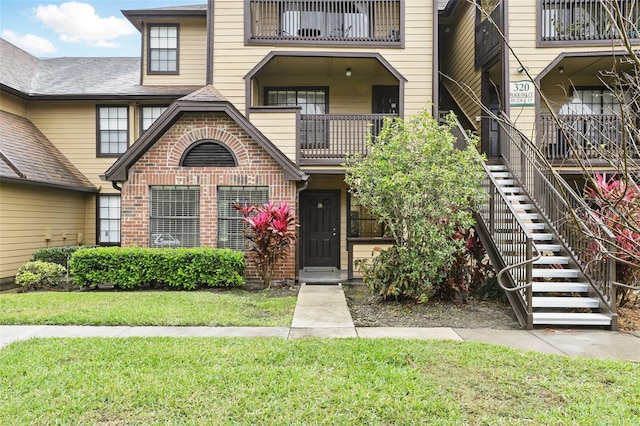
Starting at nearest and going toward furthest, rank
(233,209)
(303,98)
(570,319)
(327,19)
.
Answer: (570,319)
(233,209)
(327,19)
(303,98)

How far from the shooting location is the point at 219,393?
3.77m

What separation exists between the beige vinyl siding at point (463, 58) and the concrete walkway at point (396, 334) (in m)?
8.07

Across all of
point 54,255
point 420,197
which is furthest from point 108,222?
point 420,197

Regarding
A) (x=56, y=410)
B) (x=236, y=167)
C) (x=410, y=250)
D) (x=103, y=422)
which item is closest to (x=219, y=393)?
(x=103, y=422)

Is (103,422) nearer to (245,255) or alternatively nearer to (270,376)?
(270,376)

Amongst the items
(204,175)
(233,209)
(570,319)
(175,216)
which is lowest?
(570,319)

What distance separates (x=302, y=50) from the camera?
11.3 m

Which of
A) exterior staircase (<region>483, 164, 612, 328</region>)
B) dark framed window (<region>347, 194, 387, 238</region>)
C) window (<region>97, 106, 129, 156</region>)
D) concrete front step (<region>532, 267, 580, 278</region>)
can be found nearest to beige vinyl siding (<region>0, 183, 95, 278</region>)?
window (<region>97, 106, 129, 156</region>)

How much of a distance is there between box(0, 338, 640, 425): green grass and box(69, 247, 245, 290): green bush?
12.5ft

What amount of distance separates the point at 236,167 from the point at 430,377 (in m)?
7.32

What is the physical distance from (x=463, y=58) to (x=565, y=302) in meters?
10.1

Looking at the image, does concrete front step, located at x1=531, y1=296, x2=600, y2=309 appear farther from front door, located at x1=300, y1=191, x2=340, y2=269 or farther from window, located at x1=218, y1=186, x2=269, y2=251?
front door, located at x1=300, y1=191, x2=340, y2=269

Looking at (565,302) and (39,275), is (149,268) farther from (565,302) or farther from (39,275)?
(565,302)

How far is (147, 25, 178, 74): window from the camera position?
13578 mm
